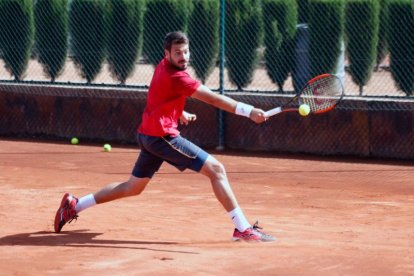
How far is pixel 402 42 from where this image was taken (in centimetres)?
1323

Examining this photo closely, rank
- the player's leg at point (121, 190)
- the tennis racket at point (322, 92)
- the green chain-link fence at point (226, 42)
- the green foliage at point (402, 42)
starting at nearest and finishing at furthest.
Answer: the player's leg at point (121, 190), the tennis racket at point (322, 92), the green foliage at point (402, 42), the green chain-link fence at point (226, 42)

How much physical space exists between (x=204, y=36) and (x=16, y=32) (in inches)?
122

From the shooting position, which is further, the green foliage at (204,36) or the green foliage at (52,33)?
the green foliage at (52,33)

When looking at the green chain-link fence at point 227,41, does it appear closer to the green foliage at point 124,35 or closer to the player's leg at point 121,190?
the green foliage at point 124,35

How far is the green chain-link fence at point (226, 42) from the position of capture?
13672 millimetres

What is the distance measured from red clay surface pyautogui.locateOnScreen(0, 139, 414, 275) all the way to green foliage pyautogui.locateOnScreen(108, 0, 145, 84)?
89.9 inches

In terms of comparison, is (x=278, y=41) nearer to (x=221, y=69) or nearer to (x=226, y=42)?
(x=226, y=42)

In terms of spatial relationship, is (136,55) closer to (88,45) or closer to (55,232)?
(88,45)

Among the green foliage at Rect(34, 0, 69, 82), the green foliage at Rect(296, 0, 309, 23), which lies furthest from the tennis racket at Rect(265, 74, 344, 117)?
the green foliage at Rect(34, 0, 69, 82)

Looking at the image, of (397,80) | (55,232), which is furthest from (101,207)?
(397,80)

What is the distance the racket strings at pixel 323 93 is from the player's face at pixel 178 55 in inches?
55.7

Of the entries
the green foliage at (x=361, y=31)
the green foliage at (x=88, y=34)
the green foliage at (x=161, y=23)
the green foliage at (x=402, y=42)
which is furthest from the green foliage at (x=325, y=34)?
the green foliage at (x=88, y=34)

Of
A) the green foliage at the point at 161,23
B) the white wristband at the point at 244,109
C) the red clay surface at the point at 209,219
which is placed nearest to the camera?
the red clay surface at the point at 209,219

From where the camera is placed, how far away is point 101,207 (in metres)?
9.41
